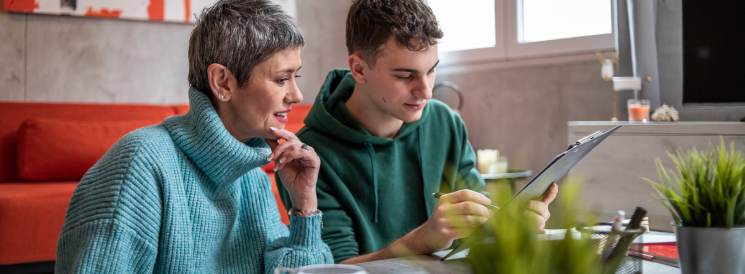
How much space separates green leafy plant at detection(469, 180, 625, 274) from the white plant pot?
427 millimetres

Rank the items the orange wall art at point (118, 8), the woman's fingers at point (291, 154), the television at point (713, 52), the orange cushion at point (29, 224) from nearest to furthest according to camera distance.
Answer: the woman's fingers at point (291, 154), the television at point (713, 52), the orange cushion at point (29, 224), the orange wall art at point (118, 8)

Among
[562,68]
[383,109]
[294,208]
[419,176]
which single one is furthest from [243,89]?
[562,68]

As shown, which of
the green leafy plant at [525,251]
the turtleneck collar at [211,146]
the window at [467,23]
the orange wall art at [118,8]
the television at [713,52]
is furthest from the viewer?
the window at [467,23]

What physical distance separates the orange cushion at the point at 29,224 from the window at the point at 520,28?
87.9 inches

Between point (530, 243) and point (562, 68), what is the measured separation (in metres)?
2.82

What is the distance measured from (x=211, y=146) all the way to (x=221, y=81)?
0.14m

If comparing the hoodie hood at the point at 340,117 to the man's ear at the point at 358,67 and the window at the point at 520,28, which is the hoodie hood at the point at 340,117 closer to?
the man's ear at the point at 358,67

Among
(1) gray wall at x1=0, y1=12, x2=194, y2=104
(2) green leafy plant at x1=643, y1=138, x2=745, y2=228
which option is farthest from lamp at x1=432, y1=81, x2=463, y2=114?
(2) green leafy plant at x1=643, y1=138, x2=745, y2=228

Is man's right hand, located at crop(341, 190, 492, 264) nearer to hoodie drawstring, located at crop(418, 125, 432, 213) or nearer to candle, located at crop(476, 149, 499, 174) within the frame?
hoodie drawstring, located at crop(418, 125, 432, 213)

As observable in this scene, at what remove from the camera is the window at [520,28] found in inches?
115

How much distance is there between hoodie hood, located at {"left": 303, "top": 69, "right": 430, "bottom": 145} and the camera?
4.52 feet

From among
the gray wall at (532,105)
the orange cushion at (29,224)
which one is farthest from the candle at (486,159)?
the orange cushion at (29,224)

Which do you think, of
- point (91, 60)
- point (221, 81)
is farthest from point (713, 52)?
point (91, 60)

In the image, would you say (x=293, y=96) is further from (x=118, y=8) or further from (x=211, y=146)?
(x=118, y=8)
